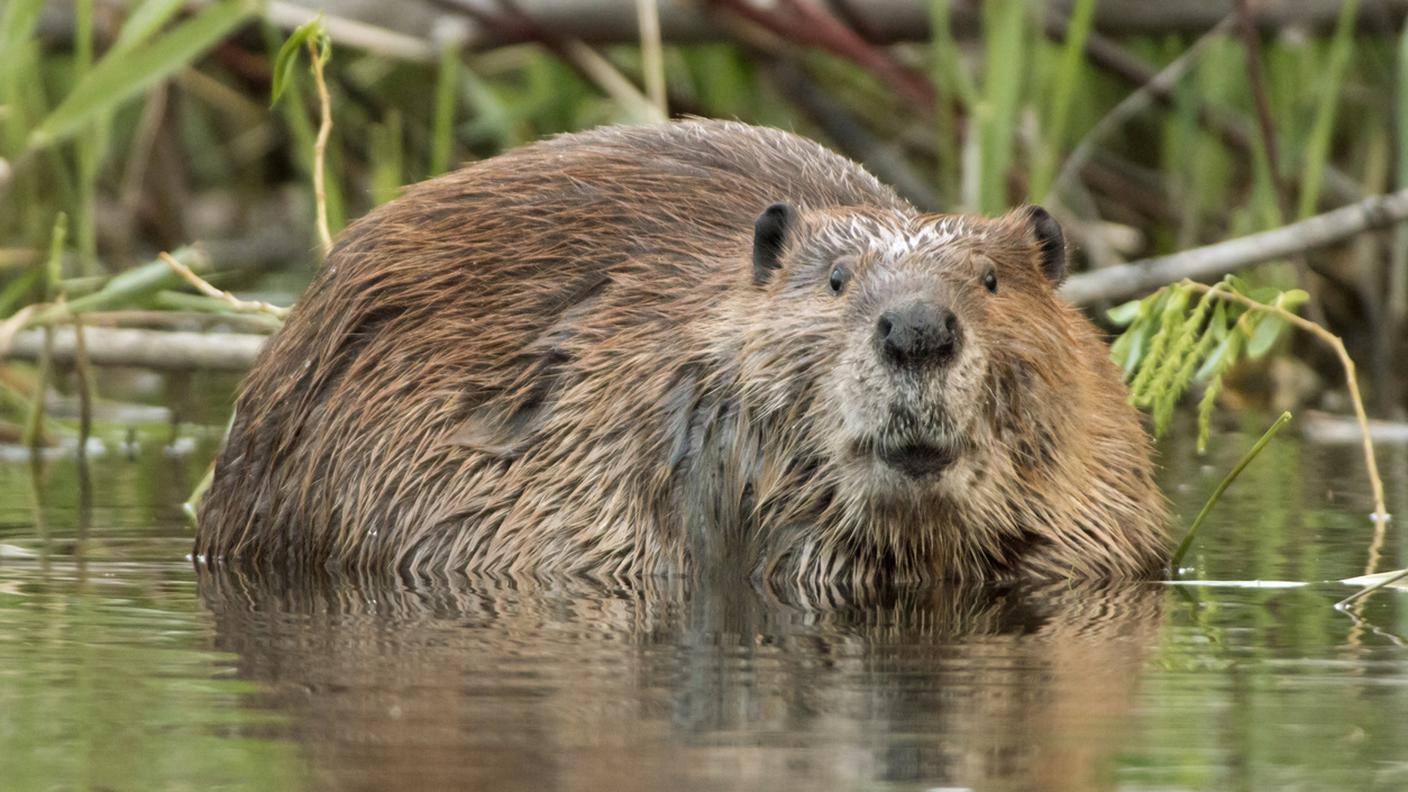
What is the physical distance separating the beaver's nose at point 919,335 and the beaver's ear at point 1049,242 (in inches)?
20.4

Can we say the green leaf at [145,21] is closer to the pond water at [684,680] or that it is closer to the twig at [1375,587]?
the pond water at [684,680]

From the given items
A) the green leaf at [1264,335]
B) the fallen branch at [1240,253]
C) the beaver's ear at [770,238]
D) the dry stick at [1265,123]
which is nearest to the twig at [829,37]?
the dry stick at [1265,123]

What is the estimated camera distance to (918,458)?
10.6ft

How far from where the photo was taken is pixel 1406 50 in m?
5.31

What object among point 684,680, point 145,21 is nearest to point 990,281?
point 684,680

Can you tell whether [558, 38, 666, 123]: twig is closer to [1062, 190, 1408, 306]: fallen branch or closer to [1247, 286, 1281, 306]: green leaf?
[1062, 190, 1408, 306]: fallen branch

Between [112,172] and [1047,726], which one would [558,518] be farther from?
[112,172]

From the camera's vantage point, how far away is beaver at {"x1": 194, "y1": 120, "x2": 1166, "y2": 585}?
330 cm

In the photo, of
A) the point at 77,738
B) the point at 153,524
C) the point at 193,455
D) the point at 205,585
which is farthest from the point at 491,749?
the point at 193,455

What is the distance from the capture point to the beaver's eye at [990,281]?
336cm

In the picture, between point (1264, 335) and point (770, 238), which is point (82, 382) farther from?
point (1264, 335)

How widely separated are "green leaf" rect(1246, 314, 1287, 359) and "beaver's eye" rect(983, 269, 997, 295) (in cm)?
54

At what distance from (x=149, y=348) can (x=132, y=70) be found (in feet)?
3.09

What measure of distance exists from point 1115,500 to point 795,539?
1.61ft
